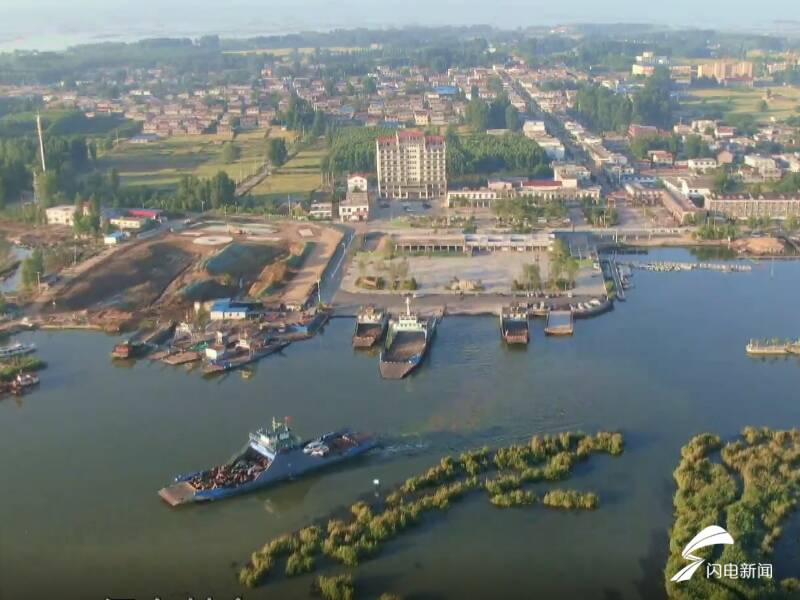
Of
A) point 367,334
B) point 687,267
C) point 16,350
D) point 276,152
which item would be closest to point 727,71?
point 276,152

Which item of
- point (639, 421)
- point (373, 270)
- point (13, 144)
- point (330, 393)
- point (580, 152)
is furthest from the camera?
point (580, 152)

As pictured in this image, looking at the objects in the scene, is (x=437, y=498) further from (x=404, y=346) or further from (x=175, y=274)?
(x=175, y=274)

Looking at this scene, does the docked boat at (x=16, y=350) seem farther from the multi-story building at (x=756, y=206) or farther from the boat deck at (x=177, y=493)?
the multi-story building at (x=756, y=206)

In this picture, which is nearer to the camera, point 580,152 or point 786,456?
point 786,456

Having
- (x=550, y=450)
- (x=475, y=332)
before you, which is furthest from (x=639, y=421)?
(x=475, y=332)

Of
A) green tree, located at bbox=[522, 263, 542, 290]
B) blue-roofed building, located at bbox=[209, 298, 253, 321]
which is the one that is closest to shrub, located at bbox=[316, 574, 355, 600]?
blue-roofed building, located at bbox=[209, 298, 253, 321]

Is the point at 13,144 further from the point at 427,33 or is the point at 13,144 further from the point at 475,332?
the point at 427,33

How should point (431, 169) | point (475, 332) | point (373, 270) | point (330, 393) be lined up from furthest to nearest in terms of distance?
point (431, 169)
point (373, 270)
point (475, 332)
point (330, 393)

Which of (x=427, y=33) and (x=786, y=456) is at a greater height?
(x=427, y=33)
